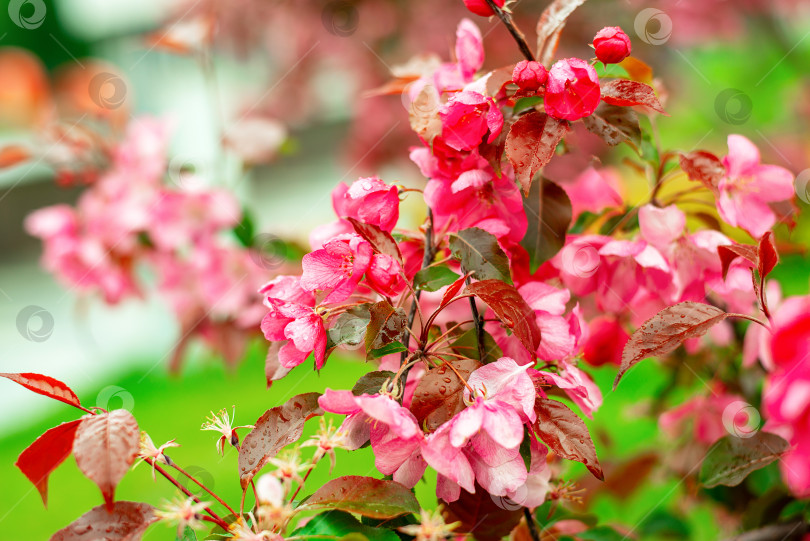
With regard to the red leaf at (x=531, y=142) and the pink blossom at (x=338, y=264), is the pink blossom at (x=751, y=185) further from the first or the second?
the pink blossom at (x=338, y=264)

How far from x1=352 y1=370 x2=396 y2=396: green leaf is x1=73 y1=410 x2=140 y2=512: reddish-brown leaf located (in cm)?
16

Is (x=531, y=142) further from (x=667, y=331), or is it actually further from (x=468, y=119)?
(x=667, y=331)

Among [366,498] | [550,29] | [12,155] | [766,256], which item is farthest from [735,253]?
[12,155]

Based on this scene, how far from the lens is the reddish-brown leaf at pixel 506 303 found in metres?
0.51

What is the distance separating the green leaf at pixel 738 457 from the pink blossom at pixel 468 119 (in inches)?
16.7

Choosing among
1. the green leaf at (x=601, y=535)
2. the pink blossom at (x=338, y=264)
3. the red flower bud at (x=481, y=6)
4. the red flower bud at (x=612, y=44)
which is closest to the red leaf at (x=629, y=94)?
the red flower bud at (x=612, y=44)

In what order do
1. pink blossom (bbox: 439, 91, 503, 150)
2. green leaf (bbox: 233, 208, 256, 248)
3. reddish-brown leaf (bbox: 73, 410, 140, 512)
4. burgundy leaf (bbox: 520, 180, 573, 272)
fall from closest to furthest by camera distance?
1. reddish-brown leaf (bbox: 73, 410, 140, 512)
2. pink blossom (bbox: 439, 91, 503, 150)
3. burgundy leaf (bbox: 520, 180, 573, 272)
4. green leaf (bbox: 233, 208, 256, 248)

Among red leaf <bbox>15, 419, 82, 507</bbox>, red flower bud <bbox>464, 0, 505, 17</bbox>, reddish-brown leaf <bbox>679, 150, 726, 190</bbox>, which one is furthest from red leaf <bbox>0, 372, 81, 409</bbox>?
reddish-brown leaf <bbox>679, 150, 726, 190</bbox>

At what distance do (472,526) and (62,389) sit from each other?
0.34 meters

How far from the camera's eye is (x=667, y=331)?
0.54m

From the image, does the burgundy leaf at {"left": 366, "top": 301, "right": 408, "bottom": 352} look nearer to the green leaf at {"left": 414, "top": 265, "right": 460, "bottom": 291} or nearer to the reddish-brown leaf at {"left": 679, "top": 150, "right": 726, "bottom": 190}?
the green leaf at {"left": 414, "top": 265, "right": 460, "bottom": 291}

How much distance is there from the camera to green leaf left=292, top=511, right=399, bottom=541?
0.49 metres

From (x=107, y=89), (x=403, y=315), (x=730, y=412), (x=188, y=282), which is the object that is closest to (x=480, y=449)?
(x=403, y=315)

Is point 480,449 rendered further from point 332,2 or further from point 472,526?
point 332,2
